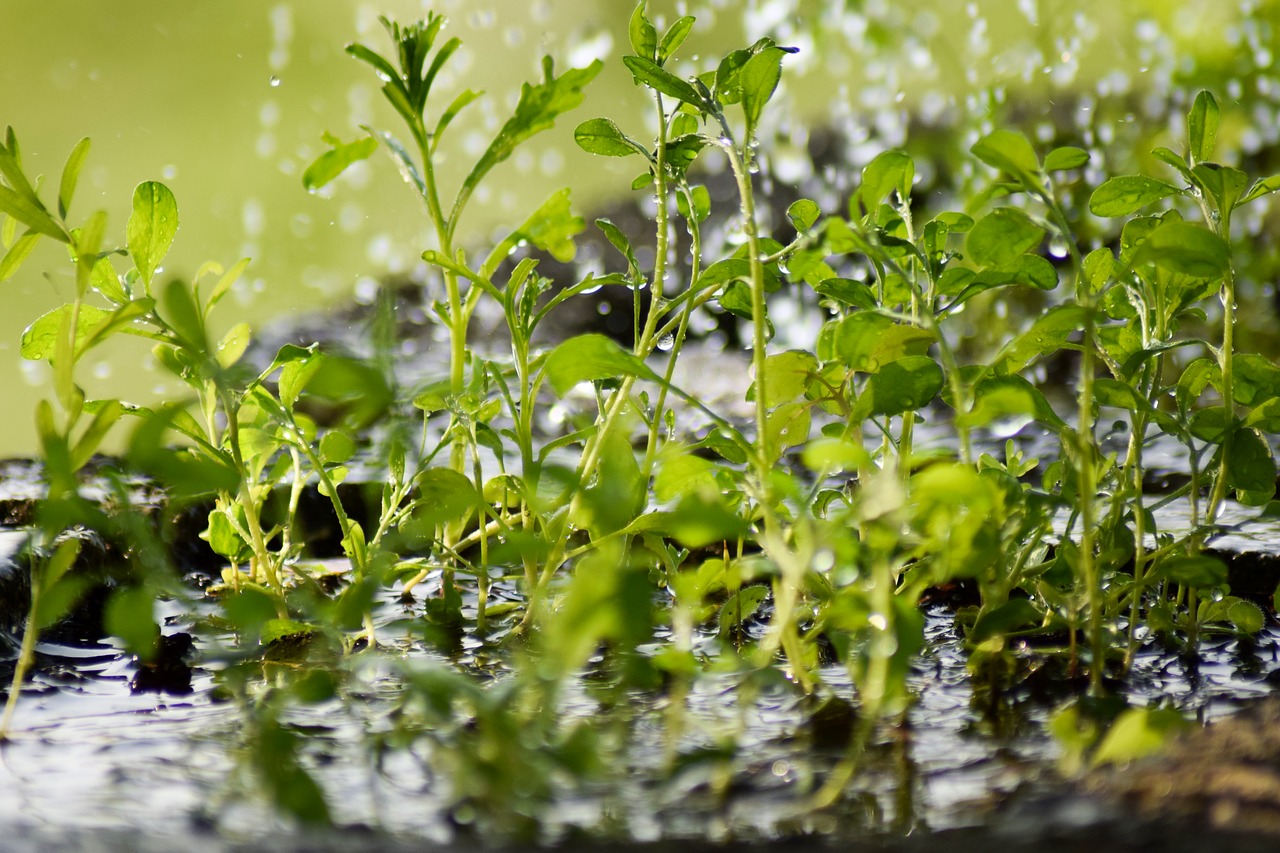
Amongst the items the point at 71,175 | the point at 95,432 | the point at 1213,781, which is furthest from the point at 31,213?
the point at 1213,781

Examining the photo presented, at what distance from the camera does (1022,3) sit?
267cm

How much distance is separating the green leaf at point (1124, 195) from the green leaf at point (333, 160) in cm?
42

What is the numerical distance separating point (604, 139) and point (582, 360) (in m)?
0.22

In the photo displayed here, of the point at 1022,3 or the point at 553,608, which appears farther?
the point at 1022,3

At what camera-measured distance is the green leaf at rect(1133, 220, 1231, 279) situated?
1.56 ft

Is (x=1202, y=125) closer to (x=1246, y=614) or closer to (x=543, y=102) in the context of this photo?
(x=1246, y=614)

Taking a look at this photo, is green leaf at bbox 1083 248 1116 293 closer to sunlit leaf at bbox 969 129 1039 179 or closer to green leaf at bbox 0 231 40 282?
sunlit leaf at bbox 969 129 1039 179

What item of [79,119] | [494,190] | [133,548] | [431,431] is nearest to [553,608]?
[133,548]

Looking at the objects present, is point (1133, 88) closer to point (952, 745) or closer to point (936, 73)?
point (936, 73)

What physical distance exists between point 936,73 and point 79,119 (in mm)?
2682

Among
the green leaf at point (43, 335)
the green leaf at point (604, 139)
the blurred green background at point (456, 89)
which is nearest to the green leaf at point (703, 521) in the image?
the green leaf at point (604, 139)

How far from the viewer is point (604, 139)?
0.66 metres

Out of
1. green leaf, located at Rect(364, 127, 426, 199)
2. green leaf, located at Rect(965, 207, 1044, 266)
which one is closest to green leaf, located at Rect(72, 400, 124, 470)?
green leaf, located at Rect(364, 127, 426, 199)

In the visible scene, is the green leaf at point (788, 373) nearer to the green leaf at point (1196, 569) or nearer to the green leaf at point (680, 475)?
the green leaf at point (680, 475)
